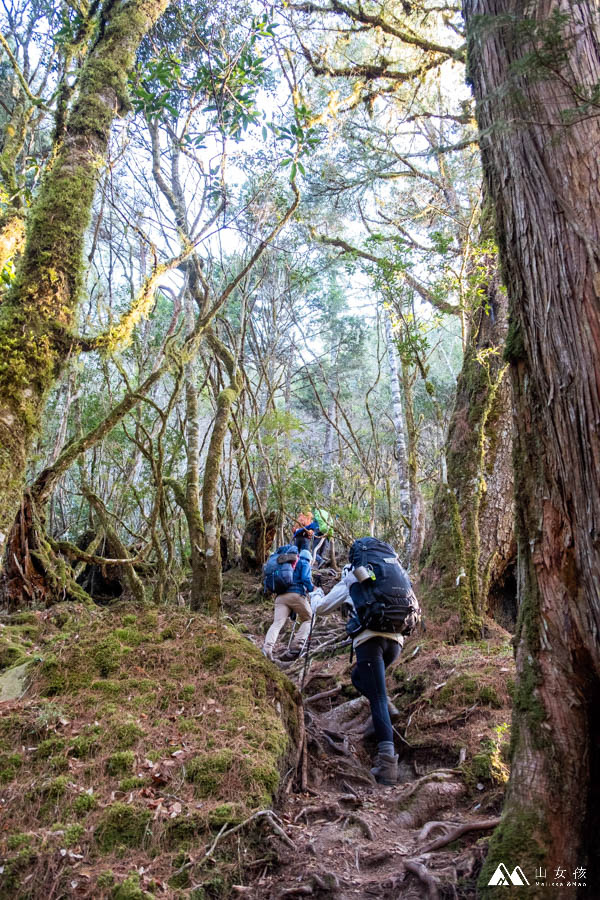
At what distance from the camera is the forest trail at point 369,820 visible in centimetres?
271

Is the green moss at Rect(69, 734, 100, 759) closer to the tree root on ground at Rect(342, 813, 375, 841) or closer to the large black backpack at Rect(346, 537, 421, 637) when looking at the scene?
the tree root on ground at Rect(342, 813, 375, 841)

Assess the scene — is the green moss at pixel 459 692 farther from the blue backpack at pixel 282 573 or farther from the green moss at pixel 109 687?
the green moss at pixel 109 687

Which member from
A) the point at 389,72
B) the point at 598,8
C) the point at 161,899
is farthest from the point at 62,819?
the point at 389,72

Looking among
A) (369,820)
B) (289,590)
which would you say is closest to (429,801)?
(369,820)

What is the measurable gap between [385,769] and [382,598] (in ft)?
4.52

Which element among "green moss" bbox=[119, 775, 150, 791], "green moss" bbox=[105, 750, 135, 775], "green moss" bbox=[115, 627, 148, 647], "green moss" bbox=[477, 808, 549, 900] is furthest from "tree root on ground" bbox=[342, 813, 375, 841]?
"green moss" bbox=[115, 627, 148, 647]

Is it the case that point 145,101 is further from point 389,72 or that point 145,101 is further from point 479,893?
point 479,893

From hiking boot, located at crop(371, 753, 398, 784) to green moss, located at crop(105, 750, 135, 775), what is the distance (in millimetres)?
2152

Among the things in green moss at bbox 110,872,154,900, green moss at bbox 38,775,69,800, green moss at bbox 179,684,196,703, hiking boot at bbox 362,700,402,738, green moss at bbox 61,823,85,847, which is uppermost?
green moss at bbox 179,684,196,703

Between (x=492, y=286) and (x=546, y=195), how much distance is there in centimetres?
557

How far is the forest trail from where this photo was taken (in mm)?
2715

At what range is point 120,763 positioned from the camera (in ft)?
10.8

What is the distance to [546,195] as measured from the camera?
8.02ft

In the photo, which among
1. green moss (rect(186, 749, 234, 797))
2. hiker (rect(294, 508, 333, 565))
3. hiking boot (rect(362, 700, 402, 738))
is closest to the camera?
green moss (rect(186, 749, 234, 797))
